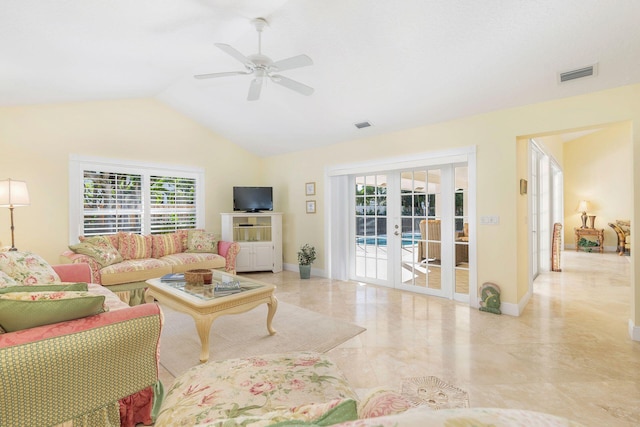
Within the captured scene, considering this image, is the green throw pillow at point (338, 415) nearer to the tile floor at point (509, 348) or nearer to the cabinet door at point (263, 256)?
the tile floor at point (509, 348)

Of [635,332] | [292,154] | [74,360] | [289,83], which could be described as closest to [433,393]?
[74,360]

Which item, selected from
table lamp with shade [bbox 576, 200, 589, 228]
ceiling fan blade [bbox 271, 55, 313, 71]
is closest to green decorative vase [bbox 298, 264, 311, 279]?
ceiling fan blade [bbox 271, 55, 313, 71]

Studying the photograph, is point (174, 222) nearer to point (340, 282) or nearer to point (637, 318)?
point (340, 282)

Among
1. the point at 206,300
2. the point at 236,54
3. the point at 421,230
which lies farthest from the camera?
the point at 421,230

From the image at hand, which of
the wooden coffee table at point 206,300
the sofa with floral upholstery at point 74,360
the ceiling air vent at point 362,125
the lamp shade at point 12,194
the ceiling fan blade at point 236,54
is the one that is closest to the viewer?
the sofa with floral upholstery at point 74,360

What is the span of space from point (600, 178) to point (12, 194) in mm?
11757

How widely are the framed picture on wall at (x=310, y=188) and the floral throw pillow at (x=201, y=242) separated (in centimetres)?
183

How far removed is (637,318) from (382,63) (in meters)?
3.37

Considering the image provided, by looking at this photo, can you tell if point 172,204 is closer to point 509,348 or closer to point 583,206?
point 509,348

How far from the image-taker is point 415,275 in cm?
444

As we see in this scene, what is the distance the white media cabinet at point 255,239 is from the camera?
220 inches

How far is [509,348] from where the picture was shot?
2.62m

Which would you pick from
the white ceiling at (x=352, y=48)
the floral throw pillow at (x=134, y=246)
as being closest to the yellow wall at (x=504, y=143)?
the white ceiling at (x=352, y=48)

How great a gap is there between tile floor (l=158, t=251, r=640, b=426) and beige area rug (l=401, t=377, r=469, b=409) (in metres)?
0.06
